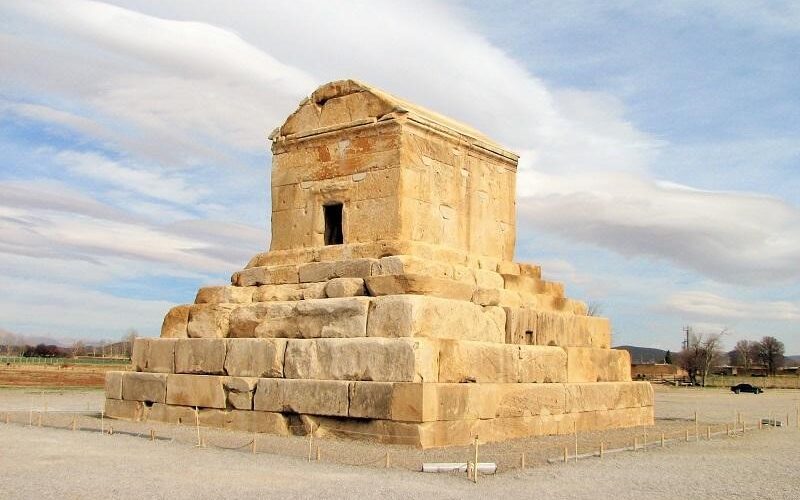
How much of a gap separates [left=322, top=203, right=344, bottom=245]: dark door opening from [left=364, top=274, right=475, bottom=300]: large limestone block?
6.49 ft

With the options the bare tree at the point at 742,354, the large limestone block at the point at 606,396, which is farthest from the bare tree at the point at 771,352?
the large limestone block at the point at 606,396

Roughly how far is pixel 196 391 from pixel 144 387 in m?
1.27

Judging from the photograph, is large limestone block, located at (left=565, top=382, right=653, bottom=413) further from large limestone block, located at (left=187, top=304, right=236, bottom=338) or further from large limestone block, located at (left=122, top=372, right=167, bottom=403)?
large limestone block, located at (left=122, top=372, right=167, bottom=403)

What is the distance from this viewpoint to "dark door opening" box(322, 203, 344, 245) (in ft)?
44.8

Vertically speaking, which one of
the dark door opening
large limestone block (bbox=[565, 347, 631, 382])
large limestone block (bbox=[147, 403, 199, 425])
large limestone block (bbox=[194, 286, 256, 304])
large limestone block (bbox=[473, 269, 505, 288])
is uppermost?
the dark door opening

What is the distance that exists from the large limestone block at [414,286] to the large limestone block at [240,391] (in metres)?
2.20

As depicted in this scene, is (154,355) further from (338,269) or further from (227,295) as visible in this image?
(338,269)

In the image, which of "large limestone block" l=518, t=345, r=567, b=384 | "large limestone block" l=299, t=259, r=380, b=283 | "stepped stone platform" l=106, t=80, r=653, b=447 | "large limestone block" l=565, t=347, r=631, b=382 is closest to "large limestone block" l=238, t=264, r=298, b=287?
"stepped stone platform" l=106, t=80, r=653, b=447

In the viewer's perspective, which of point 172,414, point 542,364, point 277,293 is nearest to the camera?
point 542,364

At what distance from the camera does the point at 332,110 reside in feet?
44.8

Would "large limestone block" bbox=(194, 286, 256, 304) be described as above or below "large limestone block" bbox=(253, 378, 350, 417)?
above

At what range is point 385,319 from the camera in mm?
11141

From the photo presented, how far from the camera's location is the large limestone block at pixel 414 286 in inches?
447

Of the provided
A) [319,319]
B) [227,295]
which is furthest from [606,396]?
[227,295]
